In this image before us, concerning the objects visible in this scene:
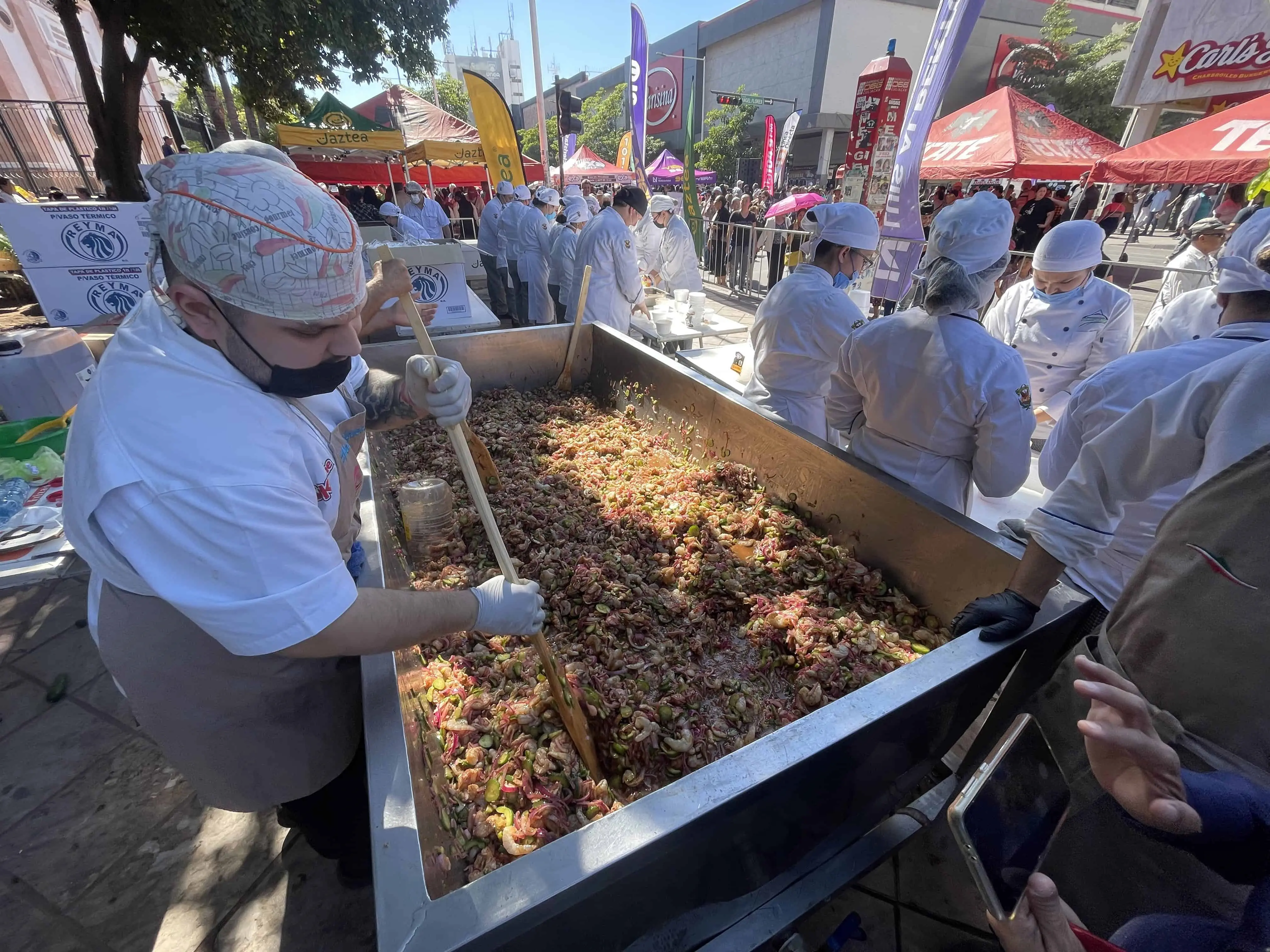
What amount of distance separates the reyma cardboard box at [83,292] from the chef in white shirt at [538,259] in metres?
5.64

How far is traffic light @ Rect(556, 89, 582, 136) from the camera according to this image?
1370 cm

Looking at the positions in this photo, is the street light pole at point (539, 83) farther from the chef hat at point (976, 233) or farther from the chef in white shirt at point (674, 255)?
the chef hat at point (976, 233)

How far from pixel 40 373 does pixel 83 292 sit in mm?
2194

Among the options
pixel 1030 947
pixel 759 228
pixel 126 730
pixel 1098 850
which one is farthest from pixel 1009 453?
pixel 759 228

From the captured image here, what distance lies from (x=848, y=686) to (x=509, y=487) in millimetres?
2399

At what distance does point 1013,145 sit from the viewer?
10.5 m

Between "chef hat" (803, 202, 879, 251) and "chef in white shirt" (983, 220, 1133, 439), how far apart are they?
1.39m

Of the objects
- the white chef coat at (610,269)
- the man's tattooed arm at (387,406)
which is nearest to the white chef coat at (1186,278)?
the white chef coat at (610,269)

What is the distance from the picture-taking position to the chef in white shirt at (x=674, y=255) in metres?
9.98

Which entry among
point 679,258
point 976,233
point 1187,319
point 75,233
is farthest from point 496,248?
point 1187,319

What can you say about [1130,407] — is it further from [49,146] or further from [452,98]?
[452,98]

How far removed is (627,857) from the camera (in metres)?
1.15

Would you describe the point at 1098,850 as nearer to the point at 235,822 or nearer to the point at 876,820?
the point at 876,820

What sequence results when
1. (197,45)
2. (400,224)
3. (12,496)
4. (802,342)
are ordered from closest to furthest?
1. (12,496)
2. (802,342)
3. (197,45)
4. (400,224)
